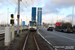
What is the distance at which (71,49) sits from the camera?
8.62m

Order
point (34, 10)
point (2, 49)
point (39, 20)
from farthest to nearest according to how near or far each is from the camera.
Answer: point (39, 20) < point (34, 10) < point (2, 49)

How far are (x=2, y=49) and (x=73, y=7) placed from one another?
38.5 m

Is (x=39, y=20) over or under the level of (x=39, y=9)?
under

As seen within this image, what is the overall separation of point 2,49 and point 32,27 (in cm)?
2628

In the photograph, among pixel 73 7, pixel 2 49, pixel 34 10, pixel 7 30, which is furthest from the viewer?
pixel 34 10

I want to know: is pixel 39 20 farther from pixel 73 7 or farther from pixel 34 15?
pixel 73 7

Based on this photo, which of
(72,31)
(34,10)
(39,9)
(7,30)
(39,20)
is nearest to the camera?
(7,30)

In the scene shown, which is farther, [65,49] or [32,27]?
[32,27]

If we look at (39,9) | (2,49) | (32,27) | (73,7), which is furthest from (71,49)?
(39,9)

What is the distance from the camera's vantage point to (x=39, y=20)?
8538 centimetres

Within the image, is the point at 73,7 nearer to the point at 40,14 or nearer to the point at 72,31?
the point at 72,31

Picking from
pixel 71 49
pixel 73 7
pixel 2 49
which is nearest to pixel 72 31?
pixel 73 7

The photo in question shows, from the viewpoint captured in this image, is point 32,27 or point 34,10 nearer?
point 32,27

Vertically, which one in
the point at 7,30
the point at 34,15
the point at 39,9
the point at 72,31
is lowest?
the point at 72,31
